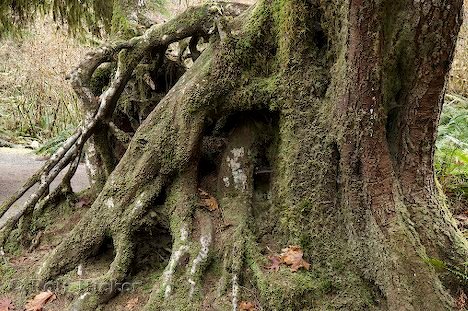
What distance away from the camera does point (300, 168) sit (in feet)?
12.9

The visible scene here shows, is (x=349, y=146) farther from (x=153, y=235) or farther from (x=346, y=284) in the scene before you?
(x=153, y=235)

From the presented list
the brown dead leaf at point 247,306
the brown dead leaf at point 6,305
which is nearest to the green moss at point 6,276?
the brown dead leaf at point 6,305

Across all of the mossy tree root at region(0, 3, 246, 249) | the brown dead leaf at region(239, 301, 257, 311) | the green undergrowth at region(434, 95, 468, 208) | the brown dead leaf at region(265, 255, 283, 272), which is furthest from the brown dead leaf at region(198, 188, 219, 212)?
the green undergrowth at region(434, 95, 468, 208)

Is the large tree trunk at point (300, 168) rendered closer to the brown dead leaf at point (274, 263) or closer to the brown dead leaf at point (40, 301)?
the brown dead leaf at point (274, 263)

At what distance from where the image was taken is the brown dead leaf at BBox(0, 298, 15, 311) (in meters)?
3.97

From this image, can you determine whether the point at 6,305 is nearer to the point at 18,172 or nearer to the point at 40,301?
the point at 40,301

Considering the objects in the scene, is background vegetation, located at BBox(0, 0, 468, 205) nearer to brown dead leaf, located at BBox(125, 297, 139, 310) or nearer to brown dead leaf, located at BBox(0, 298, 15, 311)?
brown dead leaf, located at BBox(0, 298, 15, 311)

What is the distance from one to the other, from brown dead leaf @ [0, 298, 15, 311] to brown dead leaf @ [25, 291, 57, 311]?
0.15 metres

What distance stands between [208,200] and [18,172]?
6.54 meters

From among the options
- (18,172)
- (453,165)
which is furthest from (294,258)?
(18,172)

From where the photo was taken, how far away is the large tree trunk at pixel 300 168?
3.38 meters

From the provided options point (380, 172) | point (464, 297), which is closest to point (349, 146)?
point (380, 172)

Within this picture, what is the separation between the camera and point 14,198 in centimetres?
491

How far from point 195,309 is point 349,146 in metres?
1.64
